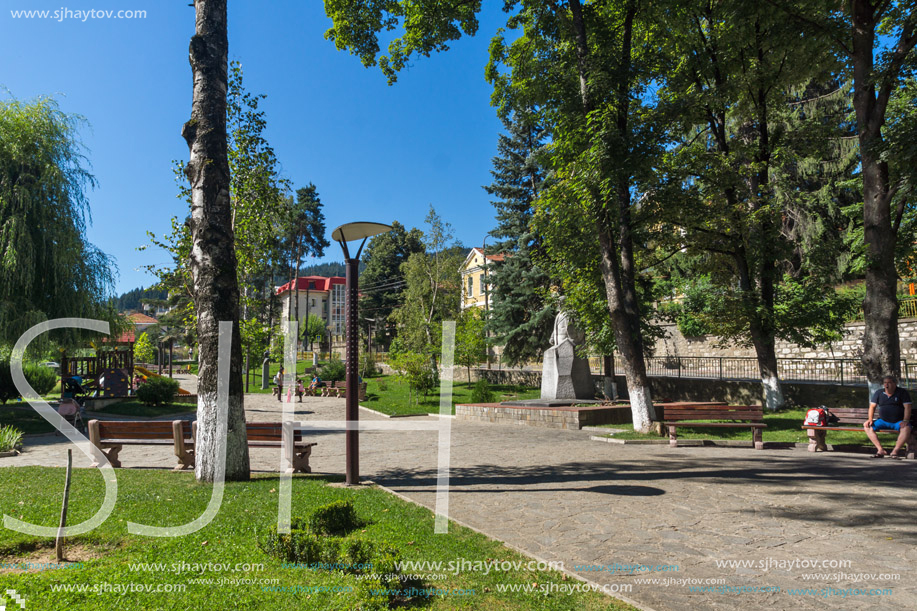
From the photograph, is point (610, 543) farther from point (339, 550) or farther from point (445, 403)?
point (445, 403)

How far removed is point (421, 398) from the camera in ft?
80.7

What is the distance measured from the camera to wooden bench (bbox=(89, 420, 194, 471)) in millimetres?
8539

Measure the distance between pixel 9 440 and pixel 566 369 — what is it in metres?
14.2

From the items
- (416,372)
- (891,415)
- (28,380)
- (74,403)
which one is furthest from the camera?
(416,372)

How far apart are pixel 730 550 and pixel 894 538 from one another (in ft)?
5.60

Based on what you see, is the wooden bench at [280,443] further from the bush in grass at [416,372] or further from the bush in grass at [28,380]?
the bush in grass at [416,372]

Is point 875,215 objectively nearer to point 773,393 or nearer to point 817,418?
point 817,418

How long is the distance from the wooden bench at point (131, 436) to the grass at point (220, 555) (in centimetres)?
181

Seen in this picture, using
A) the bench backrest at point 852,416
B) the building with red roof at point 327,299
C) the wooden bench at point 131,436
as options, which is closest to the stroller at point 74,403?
the wooden bench at point 131,436

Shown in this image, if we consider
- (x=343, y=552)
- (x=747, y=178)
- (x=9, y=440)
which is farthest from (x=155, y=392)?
(x=747, y=178)

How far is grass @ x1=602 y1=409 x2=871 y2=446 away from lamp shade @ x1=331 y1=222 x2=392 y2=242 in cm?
785

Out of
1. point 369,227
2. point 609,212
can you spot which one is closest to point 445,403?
point 369,227

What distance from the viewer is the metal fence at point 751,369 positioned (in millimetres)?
18191

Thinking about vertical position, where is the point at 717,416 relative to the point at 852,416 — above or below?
below
